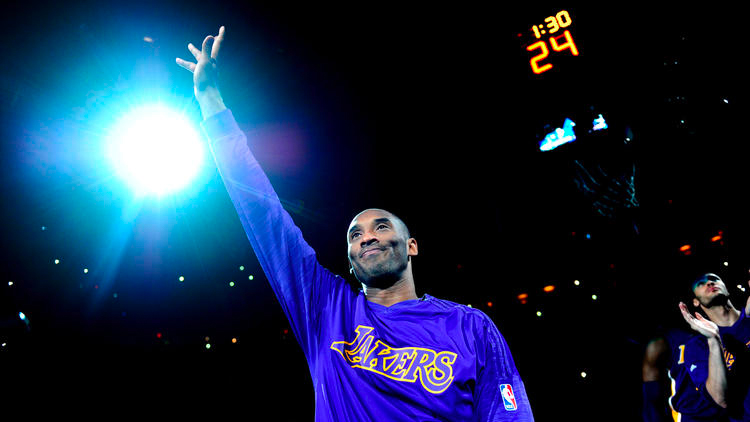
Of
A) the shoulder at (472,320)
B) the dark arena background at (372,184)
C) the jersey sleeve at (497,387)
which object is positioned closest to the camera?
the jersey sleeve at (497,387)

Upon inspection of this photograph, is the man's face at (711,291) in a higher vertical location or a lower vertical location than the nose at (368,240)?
lower

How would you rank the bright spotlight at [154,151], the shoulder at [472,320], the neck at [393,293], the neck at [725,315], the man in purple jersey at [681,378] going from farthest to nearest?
the bright spotlight at [154,151] → the neck at [725,315] → the man in purple jersey at [681,378] → the neck at [393,293] → the shoulder at [472,320]

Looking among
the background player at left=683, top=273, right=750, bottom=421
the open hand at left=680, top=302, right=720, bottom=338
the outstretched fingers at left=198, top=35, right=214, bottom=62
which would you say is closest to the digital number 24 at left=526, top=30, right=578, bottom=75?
the background player at left=683, top=273, right=750, bottom=421

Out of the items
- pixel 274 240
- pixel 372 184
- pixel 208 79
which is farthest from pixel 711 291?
pixel 208 79

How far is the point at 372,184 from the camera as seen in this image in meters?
5.73

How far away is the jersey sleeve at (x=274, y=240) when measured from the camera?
5.09 ft

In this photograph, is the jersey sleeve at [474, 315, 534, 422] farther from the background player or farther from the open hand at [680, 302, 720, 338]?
the background player

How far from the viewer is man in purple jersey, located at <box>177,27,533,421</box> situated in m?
1.24

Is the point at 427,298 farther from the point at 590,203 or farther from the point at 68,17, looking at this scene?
the point at 590,203

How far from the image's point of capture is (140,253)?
4.00 m

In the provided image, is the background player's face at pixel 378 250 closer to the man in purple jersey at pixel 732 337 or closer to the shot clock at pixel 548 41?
the man in purple jersey at pixel 732 337

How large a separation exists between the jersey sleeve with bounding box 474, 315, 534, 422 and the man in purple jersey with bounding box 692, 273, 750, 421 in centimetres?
319

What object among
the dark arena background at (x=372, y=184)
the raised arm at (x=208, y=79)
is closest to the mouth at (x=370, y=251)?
the raised arm at (x=208, y=79)

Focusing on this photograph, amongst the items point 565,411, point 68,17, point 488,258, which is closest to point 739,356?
point 565,411
